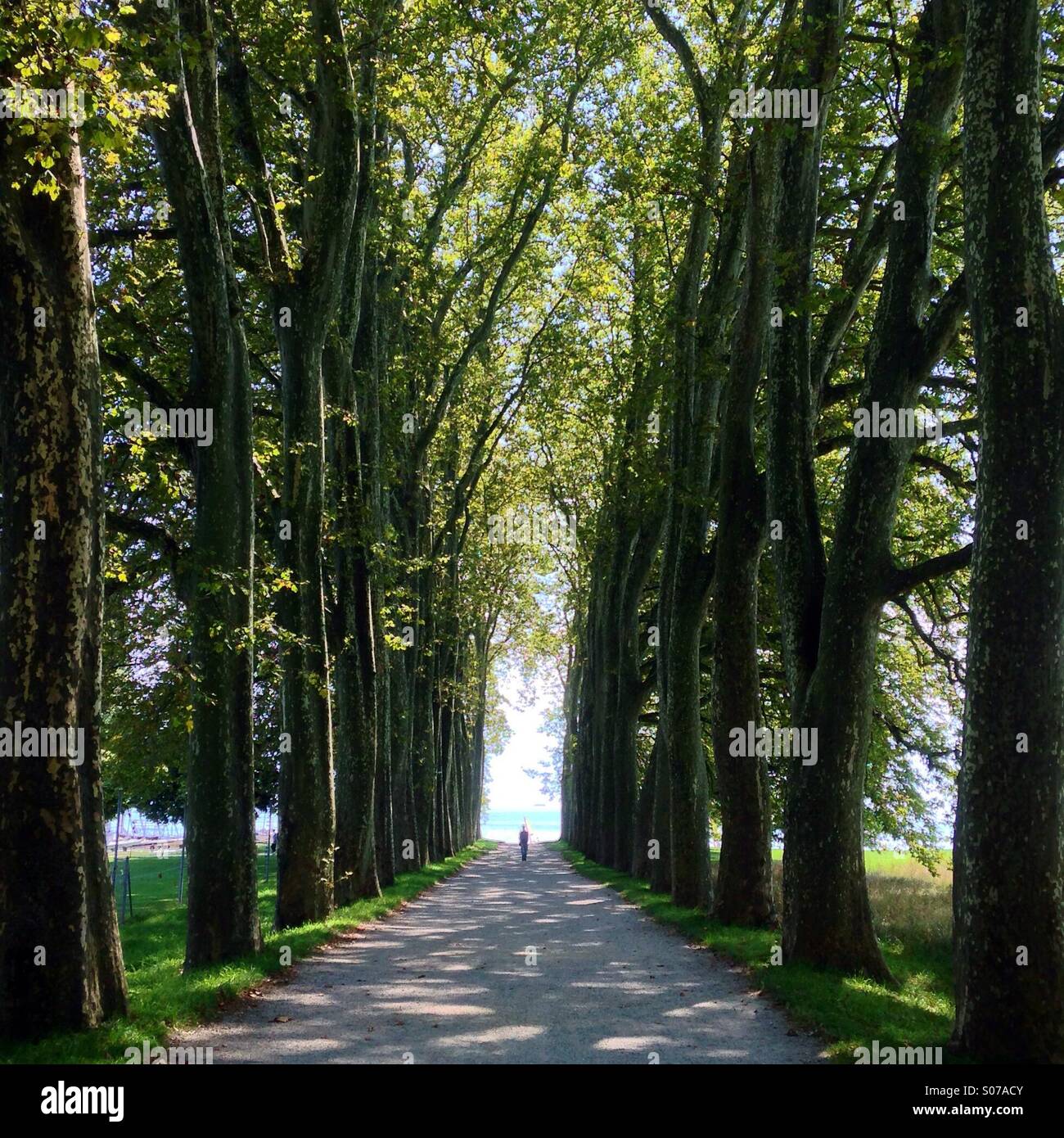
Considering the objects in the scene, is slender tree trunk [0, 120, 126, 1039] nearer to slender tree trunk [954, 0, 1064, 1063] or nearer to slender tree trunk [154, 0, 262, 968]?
slender tree trunk [154, 0, 262, 968]

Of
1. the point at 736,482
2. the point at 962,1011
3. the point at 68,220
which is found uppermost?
the point at 68,220

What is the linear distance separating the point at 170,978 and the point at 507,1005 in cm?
332

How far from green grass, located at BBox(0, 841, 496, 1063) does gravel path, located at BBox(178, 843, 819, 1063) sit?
0.78ft

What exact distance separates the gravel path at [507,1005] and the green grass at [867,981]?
245 millimetres

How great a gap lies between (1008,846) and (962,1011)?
1146 mm

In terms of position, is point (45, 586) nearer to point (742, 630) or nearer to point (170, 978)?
point (170, 978)

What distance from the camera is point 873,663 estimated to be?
1005 centimetres

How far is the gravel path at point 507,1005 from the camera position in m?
7.16

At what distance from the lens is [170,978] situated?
9.73 metres

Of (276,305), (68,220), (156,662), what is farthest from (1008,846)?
(156,662)

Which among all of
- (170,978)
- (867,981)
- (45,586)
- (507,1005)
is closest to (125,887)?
(170,978)

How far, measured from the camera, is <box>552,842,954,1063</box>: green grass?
755 cm
